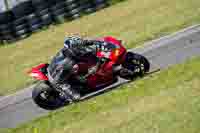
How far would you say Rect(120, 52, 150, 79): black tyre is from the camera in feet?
48.2

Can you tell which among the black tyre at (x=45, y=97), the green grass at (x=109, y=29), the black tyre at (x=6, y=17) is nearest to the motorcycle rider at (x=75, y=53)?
the black tyre at (x=45, y=97)

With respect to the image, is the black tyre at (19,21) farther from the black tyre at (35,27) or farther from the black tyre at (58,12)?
the black tyre at (58,12)

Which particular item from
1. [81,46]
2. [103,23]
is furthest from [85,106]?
[103,23]

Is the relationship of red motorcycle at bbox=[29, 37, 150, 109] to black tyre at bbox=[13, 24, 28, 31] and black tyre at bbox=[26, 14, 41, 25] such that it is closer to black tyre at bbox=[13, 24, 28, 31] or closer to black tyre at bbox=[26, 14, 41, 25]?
black tyre at bbox=[26, 14, 41, 25]

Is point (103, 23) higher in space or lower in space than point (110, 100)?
lower

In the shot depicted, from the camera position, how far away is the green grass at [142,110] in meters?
10.8

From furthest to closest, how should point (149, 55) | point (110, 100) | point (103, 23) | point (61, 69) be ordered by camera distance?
point (103, 23) < point (149, 55) < point (61, 69) < point (110, 100)

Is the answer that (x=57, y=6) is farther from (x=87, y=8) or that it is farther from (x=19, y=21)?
(x=19, y=21)

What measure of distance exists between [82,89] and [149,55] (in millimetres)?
3553

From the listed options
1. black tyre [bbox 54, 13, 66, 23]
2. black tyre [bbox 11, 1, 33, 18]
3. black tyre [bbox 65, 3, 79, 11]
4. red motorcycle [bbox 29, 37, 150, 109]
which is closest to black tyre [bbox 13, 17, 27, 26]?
black tyre [bbox 11, 1, 33, 18]

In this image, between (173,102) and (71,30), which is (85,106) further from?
(71,30)

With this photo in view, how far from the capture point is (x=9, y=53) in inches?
928

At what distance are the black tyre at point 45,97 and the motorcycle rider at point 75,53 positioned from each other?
1.48 feet

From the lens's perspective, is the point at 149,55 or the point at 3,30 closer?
the point at 149,55
